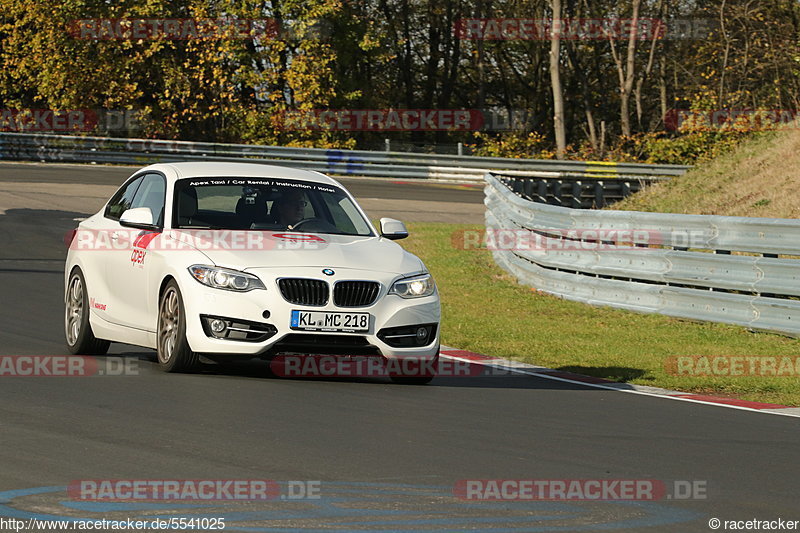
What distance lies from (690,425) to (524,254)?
10469mm

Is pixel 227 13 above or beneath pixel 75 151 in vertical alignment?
above

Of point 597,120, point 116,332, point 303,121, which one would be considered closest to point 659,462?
point 116,332

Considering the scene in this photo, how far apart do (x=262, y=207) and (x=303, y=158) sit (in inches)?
1132

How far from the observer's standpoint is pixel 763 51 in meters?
45.7

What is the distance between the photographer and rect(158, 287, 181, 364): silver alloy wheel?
31.9 feet

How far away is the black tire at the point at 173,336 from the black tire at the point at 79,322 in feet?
4.24

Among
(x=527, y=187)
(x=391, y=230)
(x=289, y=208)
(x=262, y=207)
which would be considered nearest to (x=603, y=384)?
(x=391, y=230)

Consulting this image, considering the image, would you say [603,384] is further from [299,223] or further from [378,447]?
[378,447]

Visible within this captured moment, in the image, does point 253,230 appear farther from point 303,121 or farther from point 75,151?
point 303,121

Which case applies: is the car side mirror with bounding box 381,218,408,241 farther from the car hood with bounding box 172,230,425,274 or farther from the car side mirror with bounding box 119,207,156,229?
the car side mirror with bounding box 119,207,156,229

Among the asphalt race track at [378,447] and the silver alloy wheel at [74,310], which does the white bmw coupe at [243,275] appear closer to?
the silver alloy wheel at [74,310]
